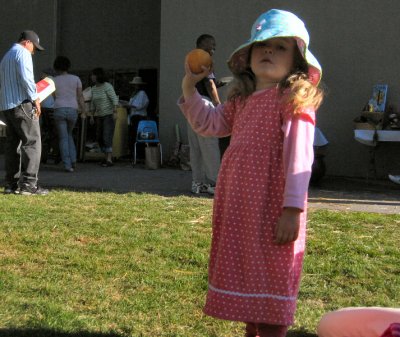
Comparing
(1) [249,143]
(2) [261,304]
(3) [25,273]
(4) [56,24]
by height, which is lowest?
(3) [25,273]

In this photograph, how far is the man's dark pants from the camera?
23.1 ft

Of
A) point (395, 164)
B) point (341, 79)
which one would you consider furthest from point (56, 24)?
point (395, 164)

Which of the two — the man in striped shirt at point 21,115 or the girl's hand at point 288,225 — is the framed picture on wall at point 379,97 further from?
the girl's hand at point 288,225

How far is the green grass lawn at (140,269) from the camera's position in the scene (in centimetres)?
317

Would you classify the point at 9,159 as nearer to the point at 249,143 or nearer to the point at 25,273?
the point at 25,273

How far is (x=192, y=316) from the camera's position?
3.25 m

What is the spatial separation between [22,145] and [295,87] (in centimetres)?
529

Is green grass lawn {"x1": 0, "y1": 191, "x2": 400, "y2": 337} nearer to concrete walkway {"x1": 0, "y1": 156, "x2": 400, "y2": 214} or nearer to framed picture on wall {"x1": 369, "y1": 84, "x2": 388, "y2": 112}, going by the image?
concrete walkway {"x1": 0, "y1": 156, "x2": 400, "y2": 214}

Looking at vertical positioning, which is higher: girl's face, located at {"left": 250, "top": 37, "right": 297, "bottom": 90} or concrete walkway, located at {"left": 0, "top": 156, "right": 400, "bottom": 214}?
girl's face, located at {"left": 250, "top": 37, "right": 297, "bottom": 90}

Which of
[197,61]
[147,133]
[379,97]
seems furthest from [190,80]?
[147,133]

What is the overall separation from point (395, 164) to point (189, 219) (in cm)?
485

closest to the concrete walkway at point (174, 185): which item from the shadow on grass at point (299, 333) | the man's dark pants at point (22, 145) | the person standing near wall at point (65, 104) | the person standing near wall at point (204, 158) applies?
the person standing near wall at point (204, 158)

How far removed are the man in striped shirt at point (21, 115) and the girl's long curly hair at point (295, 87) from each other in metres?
4.76

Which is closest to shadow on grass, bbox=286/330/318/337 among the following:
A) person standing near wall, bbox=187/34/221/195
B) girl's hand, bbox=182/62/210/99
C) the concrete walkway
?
girl's hand, bbox=182/62/210/99
